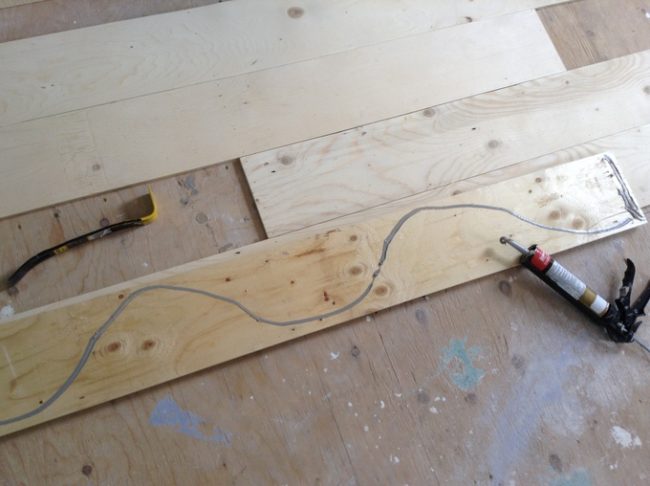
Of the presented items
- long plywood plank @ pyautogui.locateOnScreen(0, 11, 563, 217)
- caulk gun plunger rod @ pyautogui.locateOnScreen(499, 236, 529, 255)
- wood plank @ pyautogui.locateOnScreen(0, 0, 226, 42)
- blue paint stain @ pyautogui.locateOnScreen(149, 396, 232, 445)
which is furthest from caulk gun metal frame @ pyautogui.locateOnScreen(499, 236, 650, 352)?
wood plank @ pyautogui.locateOnScreen(0, 0, 226, 42)

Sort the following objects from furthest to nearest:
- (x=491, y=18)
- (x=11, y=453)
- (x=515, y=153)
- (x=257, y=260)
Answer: (x=491, y=18), (x=515, y=153), (x=257, y=260), (x=11, y=453)

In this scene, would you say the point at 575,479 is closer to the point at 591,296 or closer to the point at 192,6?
the point at 591,296

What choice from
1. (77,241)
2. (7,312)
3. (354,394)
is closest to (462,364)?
(354,394)

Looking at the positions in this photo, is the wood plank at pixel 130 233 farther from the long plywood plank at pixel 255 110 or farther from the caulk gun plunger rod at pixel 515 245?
the caulk gun plunger rod at pixel 515 245

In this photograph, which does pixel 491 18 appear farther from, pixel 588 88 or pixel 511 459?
pixel 511 459

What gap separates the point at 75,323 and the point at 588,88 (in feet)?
4.70

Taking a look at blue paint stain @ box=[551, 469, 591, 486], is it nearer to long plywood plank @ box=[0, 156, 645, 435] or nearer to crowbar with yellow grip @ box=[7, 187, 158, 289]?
long plywood plank @ box=[0, 156, 645, 435]

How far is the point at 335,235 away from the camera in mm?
1392

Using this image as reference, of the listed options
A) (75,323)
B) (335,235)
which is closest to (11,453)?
(75,323)

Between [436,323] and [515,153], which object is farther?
[515,153]

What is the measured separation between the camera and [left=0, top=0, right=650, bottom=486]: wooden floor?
4.07 ft

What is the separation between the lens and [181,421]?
1.26 m

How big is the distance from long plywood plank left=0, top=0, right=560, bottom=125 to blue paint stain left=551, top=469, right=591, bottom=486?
3.83 ft

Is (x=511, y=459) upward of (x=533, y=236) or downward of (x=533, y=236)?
downward
